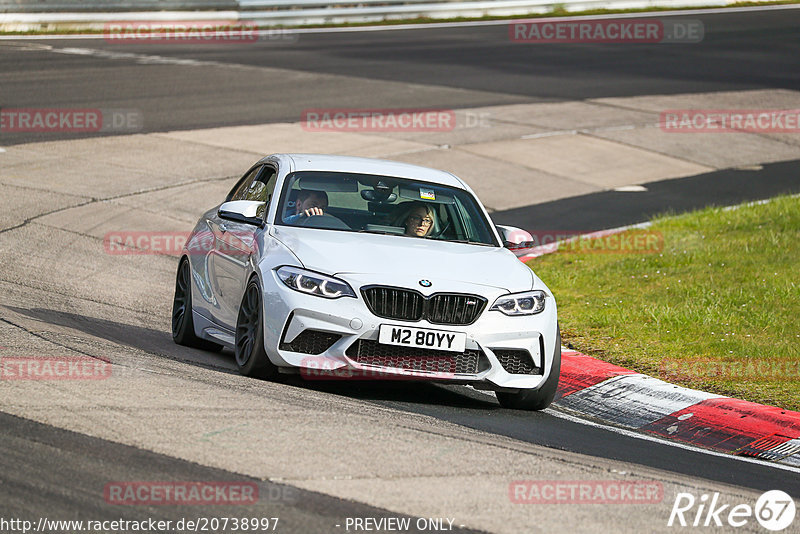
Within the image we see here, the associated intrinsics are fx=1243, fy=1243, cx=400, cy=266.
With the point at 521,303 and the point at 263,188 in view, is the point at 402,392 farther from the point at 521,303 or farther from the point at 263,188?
the point at 263,188

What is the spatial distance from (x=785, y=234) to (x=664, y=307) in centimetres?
379

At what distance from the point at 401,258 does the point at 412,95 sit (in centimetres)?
1800

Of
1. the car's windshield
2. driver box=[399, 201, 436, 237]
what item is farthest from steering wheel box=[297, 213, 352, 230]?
driver box=[399, 201, 436, 237]

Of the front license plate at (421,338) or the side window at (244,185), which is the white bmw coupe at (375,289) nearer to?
the front license plate at (421,338)

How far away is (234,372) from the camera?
27.9 feet

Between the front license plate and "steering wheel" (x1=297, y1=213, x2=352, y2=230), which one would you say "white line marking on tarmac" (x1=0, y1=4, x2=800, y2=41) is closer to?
"steering wheel" (x1=297, y1=213, x2=352, y2=230)

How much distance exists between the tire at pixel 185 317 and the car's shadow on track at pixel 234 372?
0.09 meters

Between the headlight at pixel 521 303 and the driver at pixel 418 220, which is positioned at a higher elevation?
the driver at pixel 418 220

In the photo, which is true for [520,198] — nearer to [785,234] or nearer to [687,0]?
[785,234]

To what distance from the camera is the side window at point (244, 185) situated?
10031mm

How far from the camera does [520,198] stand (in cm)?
1823

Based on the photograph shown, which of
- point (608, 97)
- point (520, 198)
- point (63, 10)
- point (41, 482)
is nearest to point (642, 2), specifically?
point (608, 97)

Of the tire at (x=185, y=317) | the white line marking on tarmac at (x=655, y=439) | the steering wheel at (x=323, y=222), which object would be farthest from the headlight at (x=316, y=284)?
the tire at (x=185, y=317)

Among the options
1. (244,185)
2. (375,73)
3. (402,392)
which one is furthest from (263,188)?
(375,73)
